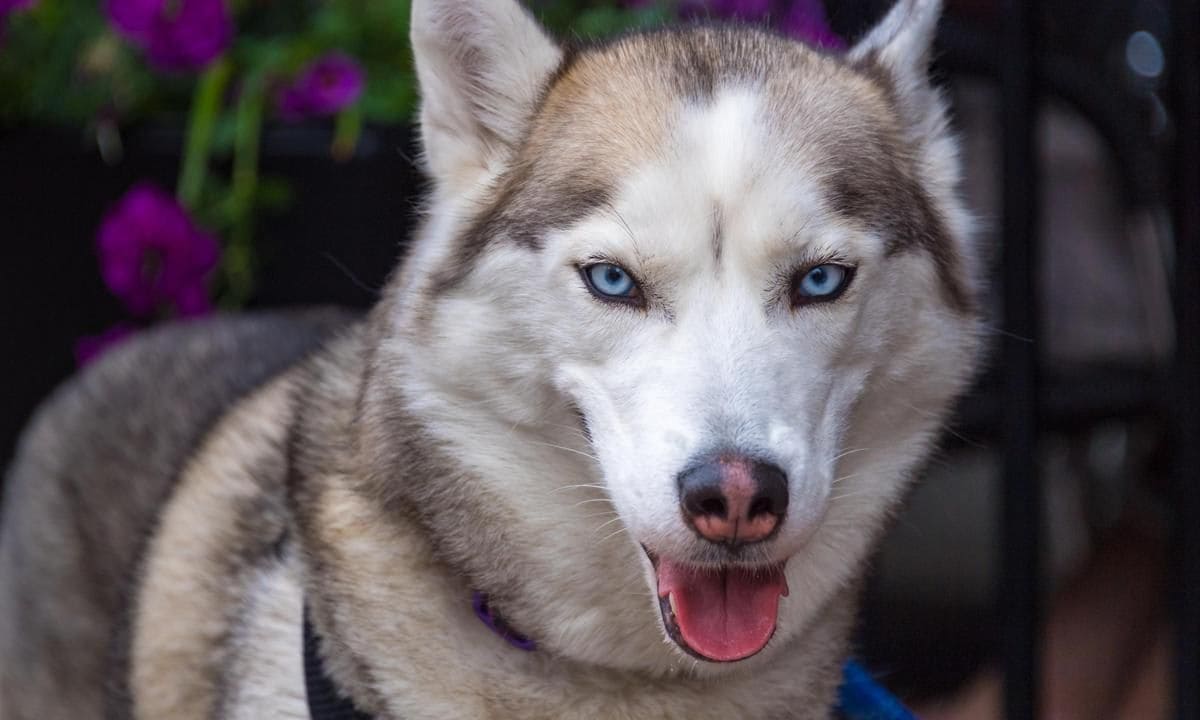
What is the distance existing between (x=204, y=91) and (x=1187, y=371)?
2.39 m

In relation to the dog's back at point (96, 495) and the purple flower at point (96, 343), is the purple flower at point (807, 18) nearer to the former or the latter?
the dog's back at point (96, 495)

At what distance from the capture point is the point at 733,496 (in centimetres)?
167

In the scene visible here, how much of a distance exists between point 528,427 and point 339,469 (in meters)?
0.35

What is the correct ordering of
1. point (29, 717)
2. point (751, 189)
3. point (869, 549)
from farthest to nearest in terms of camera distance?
point (29, 717), point (869, 549), point (751, 189)

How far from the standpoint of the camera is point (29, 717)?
2.81 m

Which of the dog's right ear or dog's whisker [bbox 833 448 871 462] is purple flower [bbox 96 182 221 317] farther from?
dog's whisker [bbox 833 448 871 462]

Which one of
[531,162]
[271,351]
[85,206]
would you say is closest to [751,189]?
[531,162]

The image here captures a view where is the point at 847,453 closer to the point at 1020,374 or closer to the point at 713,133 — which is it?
the point at 713,133

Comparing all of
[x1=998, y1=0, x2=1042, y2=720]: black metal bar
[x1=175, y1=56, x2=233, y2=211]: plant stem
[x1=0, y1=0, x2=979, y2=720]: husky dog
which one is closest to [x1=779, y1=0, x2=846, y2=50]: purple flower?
[x1=998, y1=0, x2=1042, y2=720]: black metal bar

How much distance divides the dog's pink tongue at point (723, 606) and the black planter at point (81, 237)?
77.7 inches

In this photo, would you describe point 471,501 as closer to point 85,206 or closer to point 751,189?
point 751,189

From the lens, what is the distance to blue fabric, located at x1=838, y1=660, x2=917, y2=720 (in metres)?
2.27

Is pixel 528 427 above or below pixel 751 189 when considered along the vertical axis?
below

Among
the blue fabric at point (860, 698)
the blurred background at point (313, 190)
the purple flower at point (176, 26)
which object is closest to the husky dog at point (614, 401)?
the blue fabric at point (860, 698)
